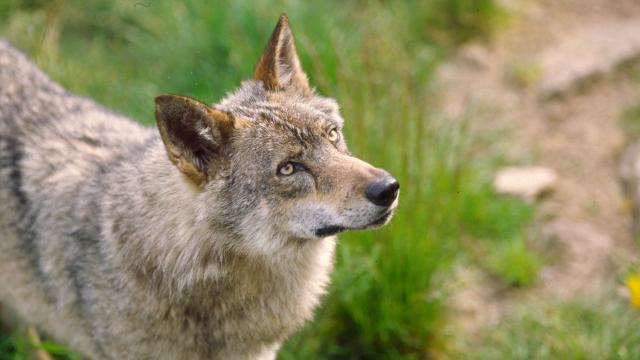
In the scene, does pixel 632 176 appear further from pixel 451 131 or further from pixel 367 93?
pixel 367 93

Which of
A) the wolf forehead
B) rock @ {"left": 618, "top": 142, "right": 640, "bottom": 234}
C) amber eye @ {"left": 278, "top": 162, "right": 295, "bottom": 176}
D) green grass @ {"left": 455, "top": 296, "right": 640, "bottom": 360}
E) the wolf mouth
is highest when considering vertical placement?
the wolf forehead

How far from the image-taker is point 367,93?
16.8ft

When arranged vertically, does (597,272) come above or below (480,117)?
below

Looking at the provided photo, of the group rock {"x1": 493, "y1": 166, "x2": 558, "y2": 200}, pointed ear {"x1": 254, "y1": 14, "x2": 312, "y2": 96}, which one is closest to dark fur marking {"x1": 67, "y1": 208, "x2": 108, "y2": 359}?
pointed ear {"x1": 254, "y1": 14, "x2": 312, "y2": 96}

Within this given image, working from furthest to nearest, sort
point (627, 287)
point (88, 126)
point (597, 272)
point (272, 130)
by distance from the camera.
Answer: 1. point (597, 272)
2. point (627, 287)
3. point (88, 126)
4. point (272, 130)

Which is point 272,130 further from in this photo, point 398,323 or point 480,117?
point 480,117

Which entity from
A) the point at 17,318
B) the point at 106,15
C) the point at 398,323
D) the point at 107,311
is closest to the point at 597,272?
the point at 398,323

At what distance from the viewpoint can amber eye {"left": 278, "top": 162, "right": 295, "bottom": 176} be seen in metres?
3.43

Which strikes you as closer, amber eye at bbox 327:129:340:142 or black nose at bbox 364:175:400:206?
black nose at bbox 364:175:400:206

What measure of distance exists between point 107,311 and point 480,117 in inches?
151

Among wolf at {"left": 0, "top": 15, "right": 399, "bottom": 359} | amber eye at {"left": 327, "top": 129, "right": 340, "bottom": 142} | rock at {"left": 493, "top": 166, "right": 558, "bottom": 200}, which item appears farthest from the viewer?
rock at {"left": 493, "top": 166, "right": 558, "bottom": 200}

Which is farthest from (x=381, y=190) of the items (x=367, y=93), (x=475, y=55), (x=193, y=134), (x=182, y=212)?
(x=475, y=55)

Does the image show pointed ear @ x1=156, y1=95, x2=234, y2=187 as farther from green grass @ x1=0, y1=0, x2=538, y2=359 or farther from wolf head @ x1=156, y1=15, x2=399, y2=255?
green grass @ x1=0, y1=0, x2=538, y2=359

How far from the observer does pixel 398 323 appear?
16.0 feet
